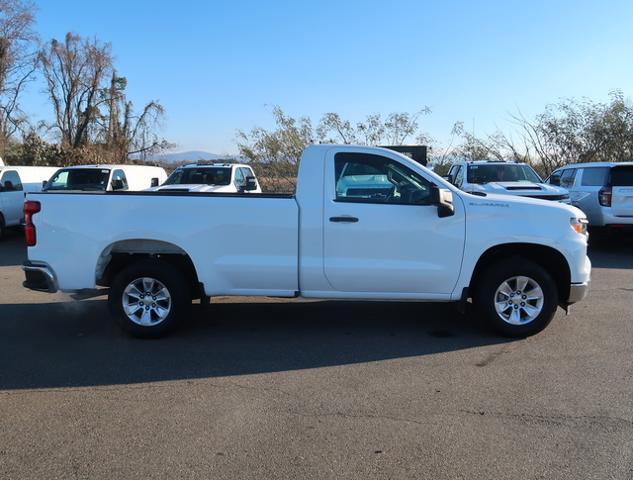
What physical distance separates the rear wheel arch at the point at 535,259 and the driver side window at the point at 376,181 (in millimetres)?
925

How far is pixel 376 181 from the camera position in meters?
5.55

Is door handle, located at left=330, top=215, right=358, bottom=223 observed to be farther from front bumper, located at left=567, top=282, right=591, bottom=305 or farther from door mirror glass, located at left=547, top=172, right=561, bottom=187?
door mirror glass, located at left=547, top=172, right=561, bottom=187

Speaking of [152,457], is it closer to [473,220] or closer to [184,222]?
[184,222]

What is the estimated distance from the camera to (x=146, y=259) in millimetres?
5672

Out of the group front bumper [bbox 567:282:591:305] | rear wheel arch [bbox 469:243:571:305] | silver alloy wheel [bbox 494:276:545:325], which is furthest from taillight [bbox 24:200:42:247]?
front bumper [bbox 567:282:591:305]

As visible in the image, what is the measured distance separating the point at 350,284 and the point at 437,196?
123 cm

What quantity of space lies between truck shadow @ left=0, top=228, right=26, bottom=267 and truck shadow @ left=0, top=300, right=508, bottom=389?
4091mm

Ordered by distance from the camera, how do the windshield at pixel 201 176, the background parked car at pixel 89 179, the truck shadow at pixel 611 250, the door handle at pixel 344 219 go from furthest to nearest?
the windshield at pixel 201 176 → the background parked car at pixel 89 179 → the truck shadow at pixel 611 250 → the door handle at pixel 344 219

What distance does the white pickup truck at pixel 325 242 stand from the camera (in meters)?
5.41

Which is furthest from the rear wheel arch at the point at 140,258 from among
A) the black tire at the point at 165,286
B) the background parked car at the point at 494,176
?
the background parked car at the point at 494,176

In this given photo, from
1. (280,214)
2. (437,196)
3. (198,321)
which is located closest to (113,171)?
(198,321)

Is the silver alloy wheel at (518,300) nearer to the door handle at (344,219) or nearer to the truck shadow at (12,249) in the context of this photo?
the door handle at (344,219)

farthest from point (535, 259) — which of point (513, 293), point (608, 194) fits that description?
point (608, 194)

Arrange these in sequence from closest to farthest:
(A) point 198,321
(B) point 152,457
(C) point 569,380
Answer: (B) point 152,457 < (C) point 569,380 < (A) point 198,321
